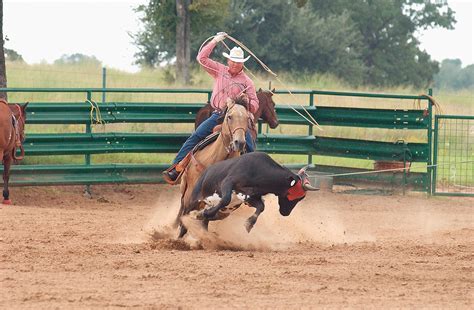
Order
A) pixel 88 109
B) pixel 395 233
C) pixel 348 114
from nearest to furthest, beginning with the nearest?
pixel 395 233 < pixel 88 109 < pixel 348 114

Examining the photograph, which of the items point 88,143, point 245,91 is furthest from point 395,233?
point 88,143

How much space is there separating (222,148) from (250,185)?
1.06 metres

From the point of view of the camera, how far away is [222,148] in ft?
38.2

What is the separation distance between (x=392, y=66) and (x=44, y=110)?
40905mm

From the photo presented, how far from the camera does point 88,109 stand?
17094 mm

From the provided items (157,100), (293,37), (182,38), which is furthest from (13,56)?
(293,37)

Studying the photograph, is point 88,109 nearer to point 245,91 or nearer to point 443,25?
point 245,91

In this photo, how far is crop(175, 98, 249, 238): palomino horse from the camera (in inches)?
437

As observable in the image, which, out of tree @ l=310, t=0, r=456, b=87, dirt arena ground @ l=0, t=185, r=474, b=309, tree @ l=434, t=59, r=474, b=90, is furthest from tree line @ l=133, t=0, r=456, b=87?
tree @ l=434, t=59, r=474, b=90

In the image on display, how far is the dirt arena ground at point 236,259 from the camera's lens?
8.19 meters

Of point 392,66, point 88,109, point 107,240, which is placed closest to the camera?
point 107,240

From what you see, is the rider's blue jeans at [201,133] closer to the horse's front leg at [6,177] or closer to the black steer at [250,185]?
the black steer at [250,185]

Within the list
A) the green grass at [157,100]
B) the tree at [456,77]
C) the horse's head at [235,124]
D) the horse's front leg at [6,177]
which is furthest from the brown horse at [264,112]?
the tree at [456,77]

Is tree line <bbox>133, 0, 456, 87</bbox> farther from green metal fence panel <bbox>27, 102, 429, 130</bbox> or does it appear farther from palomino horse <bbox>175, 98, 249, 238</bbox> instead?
palomino horse <bbox>175, 98, 249, 238</bbox>
